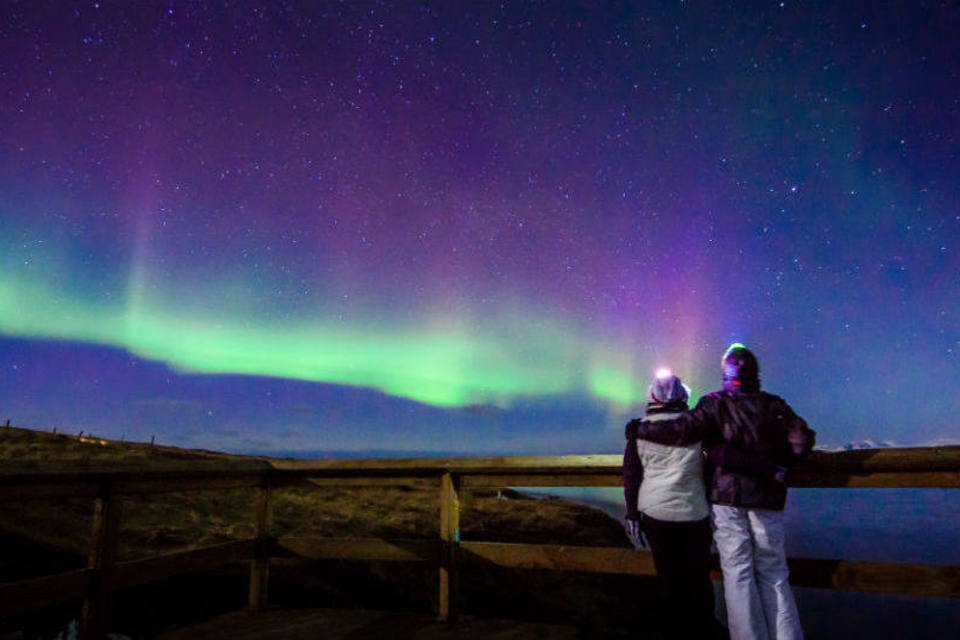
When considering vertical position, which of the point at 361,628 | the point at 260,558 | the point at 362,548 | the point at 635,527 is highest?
the point at 635,527

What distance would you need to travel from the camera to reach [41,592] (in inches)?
128

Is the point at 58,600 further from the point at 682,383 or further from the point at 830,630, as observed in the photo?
the point at 830,630

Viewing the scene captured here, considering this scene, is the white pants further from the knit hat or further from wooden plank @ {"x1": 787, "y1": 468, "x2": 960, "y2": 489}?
the knit hat

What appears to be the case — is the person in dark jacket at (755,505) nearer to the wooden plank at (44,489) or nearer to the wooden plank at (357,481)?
the wooden plank at (357,481)

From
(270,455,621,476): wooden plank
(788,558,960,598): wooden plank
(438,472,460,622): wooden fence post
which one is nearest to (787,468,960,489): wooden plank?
(788,558,960,598): wooden plank

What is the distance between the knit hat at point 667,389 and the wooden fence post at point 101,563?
3.51m

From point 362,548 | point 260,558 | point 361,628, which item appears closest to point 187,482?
point 260,558

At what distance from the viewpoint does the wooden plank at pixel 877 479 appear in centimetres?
315

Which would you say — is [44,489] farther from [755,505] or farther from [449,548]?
[755,505]

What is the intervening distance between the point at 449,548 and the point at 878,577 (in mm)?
2832

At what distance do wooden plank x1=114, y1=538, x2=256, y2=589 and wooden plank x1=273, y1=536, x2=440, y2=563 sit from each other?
Result: 343mm

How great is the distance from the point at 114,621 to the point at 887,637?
153 ft

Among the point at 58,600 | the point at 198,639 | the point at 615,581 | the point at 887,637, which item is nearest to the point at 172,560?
the point at 198,639

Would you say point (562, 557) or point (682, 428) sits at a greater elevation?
point (682, 428)
